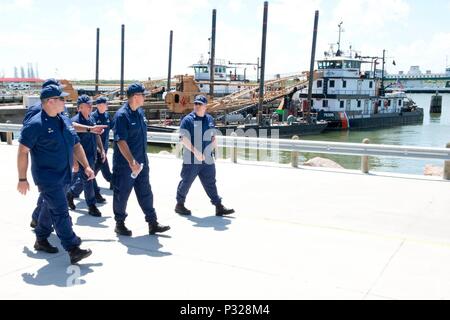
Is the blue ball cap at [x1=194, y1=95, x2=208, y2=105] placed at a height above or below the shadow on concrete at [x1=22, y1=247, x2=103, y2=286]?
above

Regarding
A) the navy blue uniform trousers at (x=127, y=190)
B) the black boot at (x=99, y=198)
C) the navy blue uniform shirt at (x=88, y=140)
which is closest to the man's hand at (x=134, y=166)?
the navy blue uniform trousers at (x=127, y=190)

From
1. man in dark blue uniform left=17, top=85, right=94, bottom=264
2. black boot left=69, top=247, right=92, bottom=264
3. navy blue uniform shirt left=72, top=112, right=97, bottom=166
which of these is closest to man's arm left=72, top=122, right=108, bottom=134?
navy blue uniform shirt left=72, top=112, right=97, bottom=166

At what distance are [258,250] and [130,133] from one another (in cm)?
198

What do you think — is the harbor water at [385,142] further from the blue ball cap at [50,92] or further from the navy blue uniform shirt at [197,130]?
the blue ball cap at [50,92]

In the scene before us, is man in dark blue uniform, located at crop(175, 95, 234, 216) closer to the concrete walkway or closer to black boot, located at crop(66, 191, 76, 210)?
the concrete walkway

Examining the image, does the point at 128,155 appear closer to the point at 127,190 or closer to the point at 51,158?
the point at 127,190

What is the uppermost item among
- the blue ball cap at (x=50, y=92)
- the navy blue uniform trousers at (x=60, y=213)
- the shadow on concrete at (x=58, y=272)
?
the blue ball cap at (x=50, y=92)

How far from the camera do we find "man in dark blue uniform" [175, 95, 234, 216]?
263 inches

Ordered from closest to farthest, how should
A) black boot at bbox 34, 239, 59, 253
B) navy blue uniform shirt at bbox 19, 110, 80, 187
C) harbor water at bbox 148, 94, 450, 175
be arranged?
navy blue uniform shirt at bbox 19, 110, 80, 187
black boot at bbox 34, 239, 59, 253
harbor water at bbox 148, 94, 450, 175

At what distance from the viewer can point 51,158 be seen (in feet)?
15.2

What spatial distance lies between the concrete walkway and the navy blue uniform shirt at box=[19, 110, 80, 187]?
34.9 inches

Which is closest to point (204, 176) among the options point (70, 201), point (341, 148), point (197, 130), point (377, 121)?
point (197, 130)

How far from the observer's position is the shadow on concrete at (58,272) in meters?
4.36
